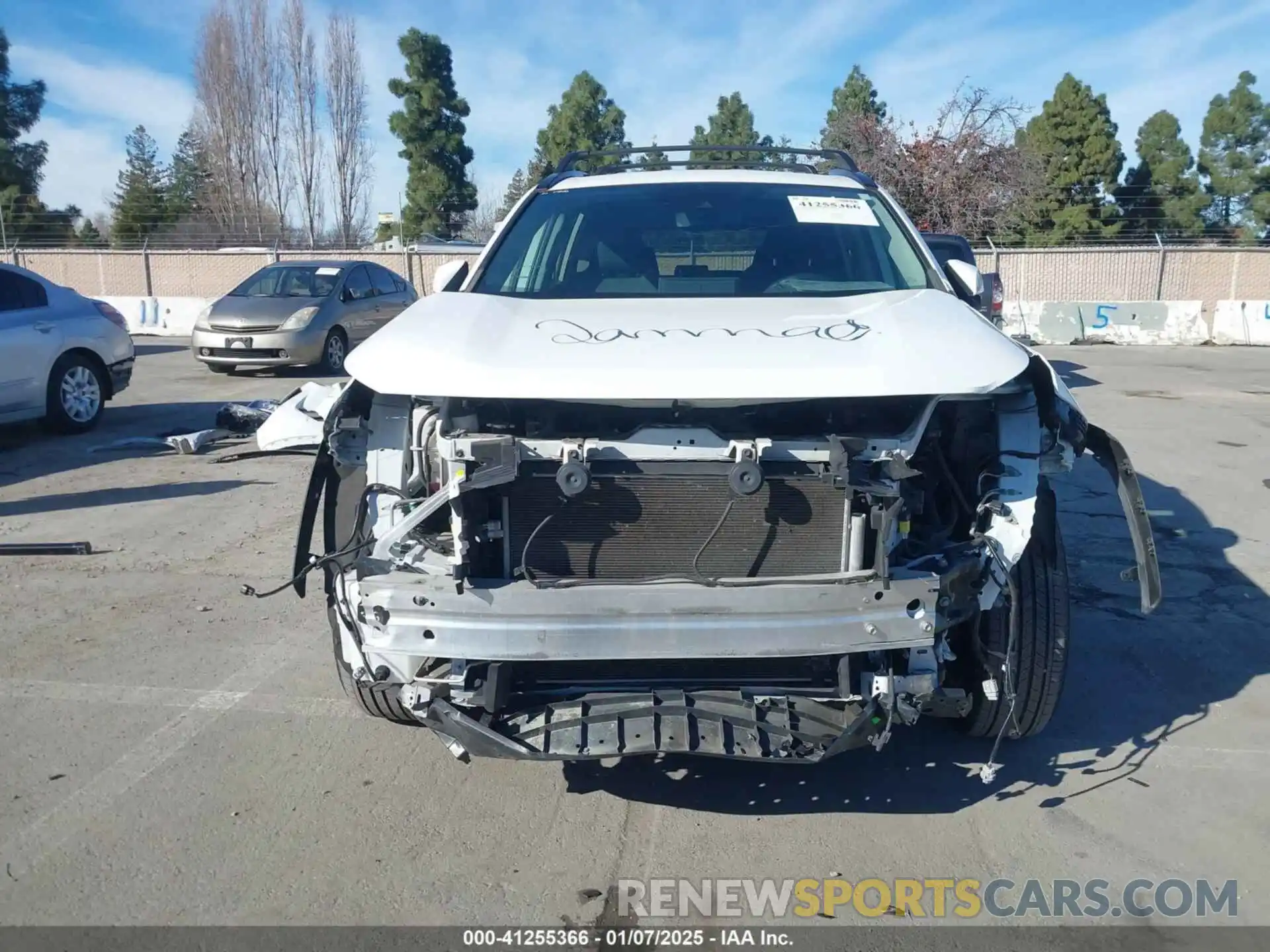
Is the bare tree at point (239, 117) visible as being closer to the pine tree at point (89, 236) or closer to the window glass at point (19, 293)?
the pine tree at point (89, 236)

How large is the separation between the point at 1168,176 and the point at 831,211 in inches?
1419

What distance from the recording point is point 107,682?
14.1ft

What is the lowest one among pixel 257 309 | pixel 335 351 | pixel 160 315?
pixel 335 351

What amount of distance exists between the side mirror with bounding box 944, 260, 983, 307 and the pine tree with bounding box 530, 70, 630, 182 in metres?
32.0

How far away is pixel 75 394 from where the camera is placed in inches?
378

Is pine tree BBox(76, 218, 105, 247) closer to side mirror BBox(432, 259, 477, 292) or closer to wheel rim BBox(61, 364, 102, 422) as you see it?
wheel rim BBox(61, 364, 102, 422)

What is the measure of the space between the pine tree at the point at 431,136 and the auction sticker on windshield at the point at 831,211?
32.4 meters

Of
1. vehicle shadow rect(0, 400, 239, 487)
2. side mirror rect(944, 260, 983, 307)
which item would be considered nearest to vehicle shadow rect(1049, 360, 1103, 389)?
side mirror rect(944, 260, 983, 307)

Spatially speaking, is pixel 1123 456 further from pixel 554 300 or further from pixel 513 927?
pixel 513 927

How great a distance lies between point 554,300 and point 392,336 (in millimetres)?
832

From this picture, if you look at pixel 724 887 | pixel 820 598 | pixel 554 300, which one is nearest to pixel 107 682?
pixel 554 300

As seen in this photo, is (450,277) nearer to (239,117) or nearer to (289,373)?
(289,373)

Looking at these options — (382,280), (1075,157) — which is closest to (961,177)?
(1075,157)

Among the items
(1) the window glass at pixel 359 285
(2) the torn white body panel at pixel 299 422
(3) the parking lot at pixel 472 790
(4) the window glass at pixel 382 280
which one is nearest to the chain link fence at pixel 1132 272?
(4) the window glass at pixel 382 280
